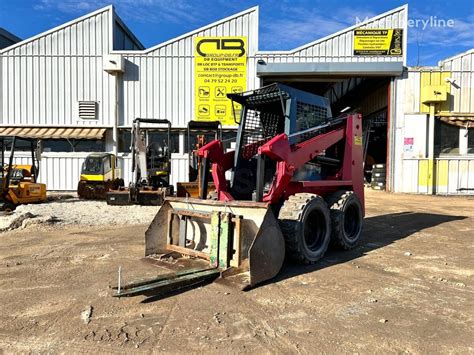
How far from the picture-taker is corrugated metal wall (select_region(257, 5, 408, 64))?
17.9 m

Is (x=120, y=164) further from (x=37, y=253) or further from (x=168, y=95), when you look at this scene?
(x=37, y=253)

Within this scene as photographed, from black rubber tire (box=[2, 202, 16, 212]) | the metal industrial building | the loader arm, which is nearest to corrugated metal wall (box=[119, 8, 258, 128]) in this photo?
the metal industrial building

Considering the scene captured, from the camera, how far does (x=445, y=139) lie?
1875 centimetres

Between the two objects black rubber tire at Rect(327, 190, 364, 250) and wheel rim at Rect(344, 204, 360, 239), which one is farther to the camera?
wheel rim at Rect(344, 204, 360, 239)

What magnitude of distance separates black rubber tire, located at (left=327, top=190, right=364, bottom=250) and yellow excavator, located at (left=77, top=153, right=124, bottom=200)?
35.1 feet

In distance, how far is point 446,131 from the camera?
18719mm

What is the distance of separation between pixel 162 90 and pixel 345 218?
13442 mm

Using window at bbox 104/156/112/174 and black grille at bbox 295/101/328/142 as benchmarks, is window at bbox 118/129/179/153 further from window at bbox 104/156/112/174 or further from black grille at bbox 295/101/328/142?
black grille at bbox 295/101/328/142

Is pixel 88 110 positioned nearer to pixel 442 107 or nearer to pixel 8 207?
pixel 8 207

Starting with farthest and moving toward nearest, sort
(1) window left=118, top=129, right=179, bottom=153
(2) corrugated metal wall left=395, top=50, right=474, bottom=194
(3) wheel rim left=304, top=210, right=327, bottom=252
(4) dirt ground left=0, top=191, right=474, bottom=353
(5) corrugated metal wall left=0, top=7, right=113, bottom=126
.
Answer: (1) window left=118, top=129, right=179, bottom=153
(2) corrugated metal wall left=395, top=50, right=474, bottom=194
(5) corrugated metal wall left=0, top=7, right=113, bottom=126
(3) wheel rim left=304, top=210, right=327, bottom=252
(4) dirt ground left=0, top=191, right=474, bottom=353

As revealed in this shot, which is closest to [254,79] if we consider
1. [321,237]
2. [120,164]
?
[120,164]

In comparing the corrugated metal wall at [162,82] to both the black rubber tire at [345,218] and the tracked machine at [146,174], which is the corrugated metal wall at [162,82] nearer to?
the tracked machine at [146,174]

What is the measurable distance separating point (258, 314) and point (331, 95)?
24417mm

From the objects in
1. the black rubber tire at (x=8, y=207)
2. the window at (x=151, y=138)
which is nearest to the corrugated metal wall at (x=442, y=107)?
the window at (x=151, y=138)
